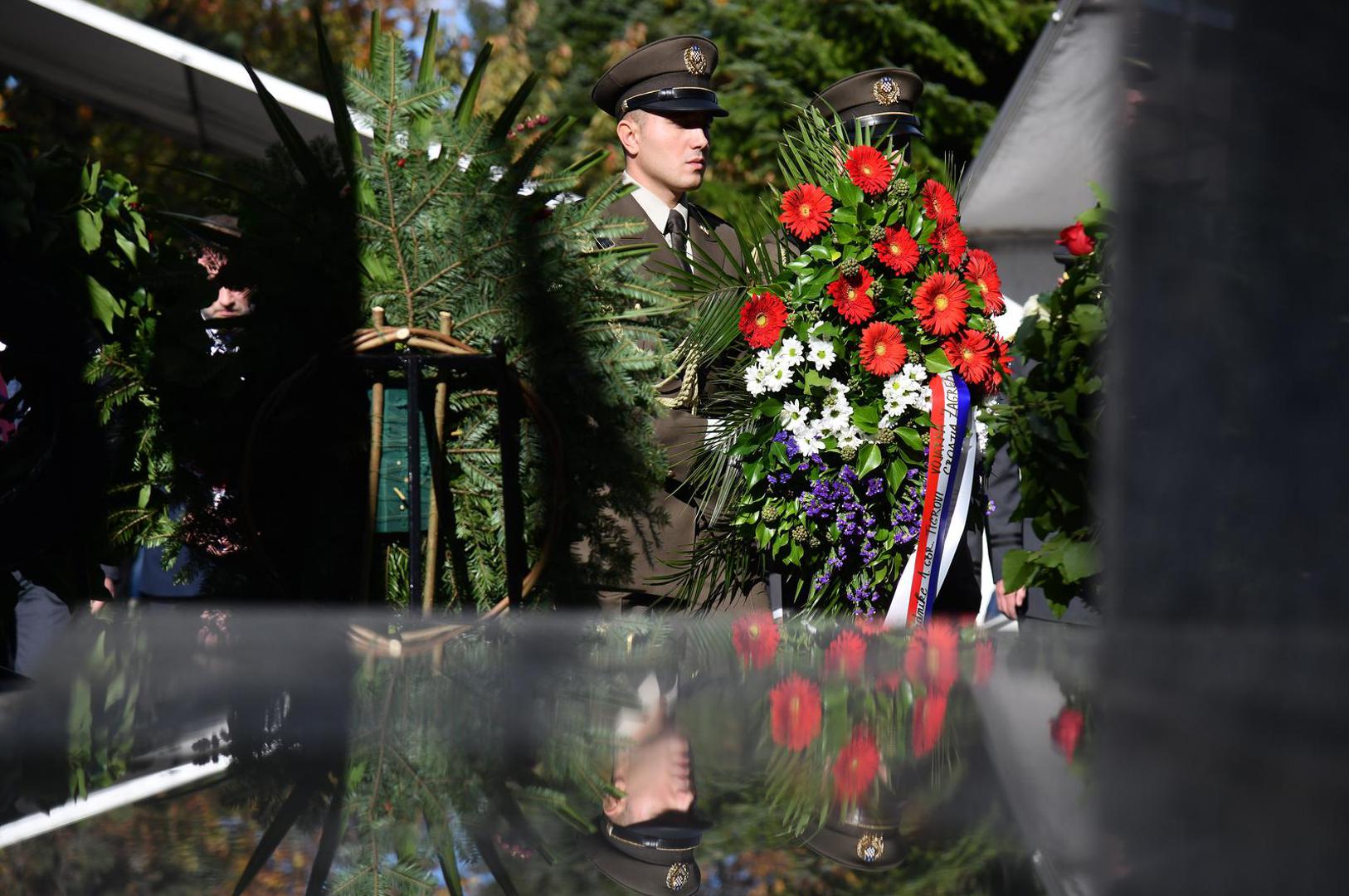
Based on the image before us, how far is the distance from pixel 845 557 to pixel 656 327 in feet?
3.27

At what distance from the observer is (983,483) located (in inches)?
165

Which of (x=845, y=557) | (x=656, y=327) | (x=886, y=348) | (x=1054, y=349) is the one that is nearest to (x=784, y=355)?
(x=886, y=348)

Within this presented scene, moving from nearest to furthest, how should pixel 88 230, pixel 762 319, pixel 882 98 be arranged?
pixel 88 230 < pixel 762 319 < pixel 882 98

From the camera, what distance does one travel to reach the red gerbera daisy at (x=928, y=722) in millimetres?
1860

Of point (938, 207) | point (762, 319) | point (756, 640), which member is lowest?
point (756, 640)

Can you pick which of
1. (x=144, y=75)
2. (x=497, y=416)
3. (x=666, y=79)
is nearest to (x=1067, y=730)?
(x=497, y=416)

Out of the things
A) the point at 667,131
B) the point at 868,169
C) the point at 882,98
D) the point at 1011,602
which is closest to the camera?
the point at 868,169

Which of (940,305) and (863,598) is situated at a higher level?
(940,305)

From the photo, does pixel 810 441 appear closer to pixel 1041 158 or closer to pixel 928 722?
pixel 928 722

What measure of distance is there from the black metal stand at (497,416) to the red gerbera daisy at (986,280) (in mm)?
1588

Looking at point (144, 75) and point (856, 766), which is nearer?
point (856, 766)

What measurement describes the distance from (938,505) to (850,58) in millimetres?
15120

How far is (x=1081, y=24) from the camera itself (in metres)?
9.26

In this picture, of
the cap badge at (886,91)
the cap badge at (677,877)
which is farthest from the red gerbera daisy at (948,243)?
the cap badge at (677,877)
